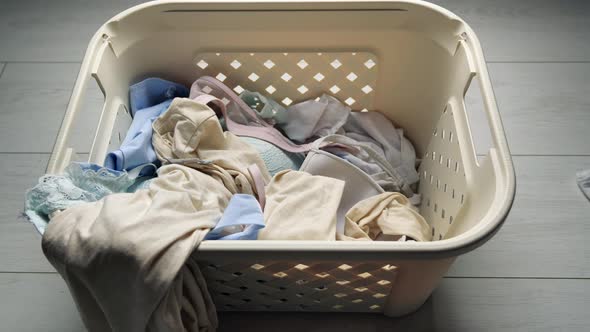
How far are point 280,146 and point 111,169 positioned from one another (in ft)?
0.89

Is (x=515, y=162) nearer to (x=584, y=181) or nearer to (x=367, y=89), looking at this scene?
(x=584, y=181)

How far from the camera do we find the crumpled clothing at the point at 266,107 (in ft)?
3.01

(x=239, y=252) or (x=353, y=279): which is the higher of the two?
(x=239, y=252)

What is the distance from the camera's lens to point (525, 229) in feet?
3.05

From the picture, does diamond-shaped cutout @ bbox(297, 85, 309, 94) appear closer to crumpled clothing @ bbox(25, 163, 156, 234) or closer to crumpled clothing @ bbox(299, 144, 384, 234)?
crumpled clothing @ bbox(299, 144, 384, 234)

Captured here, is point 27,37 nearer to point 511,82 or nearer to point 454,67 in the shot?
point 454,67

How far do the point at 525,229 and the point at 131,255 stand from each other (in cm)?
66

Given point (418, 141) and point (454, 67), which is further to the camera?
point (418, 141)

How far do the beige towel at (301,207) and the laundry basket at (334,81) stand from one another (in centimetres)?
5

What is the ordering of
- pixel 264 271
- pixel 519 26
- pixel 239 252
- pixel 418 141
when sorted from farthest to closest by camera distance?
pixel 519 26 → pixel 418 141 → pixel 264 271 → pixel 239 252

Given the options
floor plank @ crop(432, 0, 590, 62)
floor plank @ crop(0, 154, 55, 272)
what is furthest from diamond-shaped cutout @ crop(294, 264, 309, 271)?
floor plank @ crop(432, 0, 590, 62)

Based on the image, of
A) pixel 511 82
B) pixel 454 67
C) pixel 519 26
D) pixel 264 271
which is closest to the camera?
pixel 264 271

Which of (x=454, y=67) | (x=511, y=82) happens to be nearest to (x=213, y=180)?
(x=454, y=67)

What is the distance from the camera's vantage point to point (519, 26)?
4.09 ft
